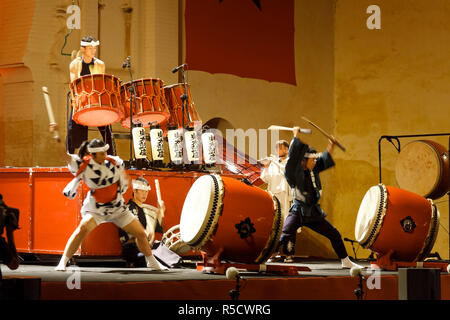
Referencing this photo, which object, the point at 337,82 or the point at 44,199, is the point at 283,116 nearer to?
the point at 337,82

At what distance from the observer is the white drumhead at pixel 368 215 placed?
237 inches

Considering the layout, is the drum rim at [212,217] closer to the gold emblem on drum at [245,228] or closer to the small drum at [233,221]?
the small drum at [233,221]

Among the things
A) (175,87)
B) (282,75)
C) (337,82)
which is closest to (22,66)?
(175,87)

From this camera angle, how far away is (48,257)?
743 cm

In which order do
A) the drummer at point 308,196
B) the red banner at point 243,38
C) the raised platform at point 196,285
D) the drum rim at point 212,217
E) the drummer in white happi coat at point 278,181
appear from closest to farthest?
the raised platform at point 196,285 < the drum rim at point 212,217 < the drummer at point 308,196 < the drummer in white happi coat at point 278,181 < the red banner at point 243,38

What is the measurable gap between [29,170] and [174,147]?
1719mm

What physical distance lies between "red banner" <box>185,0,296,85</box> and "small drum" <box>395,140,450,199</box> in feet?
10.4

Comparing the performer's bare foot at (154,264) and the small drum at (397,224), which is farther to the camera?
the small drum at (397,224)

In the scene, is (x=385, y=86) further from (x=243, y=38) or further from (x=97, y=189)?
(x=97, y=189)

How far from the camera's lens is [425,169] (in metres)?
8.09

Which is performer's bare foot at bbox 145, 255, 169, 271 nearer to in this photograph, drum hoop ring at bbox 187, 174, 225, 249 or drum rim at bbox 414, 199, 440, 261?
drum hoop ring at bbox 187, 174, 225, 249

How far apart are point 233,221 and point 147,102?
2607 mm

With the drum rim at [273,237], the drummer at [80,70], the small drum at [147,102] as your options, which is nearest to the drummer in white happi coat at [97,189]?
the drum rim at [273,237]

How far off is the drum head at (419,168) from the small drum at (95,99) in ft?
11.9
